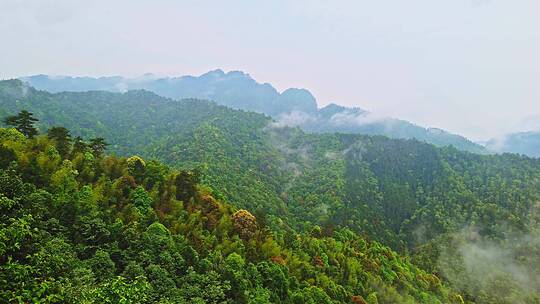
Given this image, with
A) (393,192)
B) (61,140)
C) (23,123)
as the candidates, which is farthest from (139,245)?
(393,192)

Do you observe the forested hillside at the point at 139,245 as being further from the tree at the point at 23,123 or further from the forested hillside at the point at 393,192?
the forested hillside at the point at 393,192

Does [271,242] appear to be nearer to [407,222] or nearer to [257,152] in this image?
[407,222]

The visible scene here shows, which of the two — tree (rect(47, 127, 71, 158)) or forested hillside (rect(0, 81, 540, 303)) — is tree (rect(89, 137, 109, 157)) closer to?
tree (rect(47, 127, 71, 158))

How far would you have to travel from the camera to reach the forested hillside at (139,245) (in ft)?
80.1

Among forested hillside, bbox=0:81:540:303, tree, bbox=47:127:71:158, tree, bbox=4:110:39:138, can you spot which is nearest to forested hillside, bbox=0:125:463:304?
tree, bbox=47:127:71:158

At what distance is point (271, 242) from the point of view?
4766 cm

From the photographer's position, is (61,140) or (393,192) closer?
(61,140)

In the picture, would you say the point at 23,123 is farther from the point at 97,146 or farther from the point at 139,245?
the point at 139,245

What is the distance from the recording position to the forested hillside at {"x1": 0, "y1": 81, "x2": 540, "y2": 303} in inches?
4031

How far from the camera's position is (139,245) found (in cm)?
3600

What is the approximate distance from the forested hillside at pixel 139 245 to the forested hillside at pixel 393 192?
10437 mm

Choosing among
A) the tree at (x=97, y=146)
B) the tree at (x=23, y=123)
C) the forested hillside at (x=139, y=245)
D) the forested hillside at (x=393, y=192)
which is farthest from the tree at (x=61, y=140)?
the forested hillside at (x=393, y=192)

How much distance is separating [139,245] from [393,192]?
13288 centimetres

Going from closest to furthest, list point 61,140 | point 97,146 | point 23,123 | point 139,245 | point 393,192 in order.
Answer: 1. point 139,245
2. point 61,140
3. point 23,123
4. point 97,146
5. point 393,192
